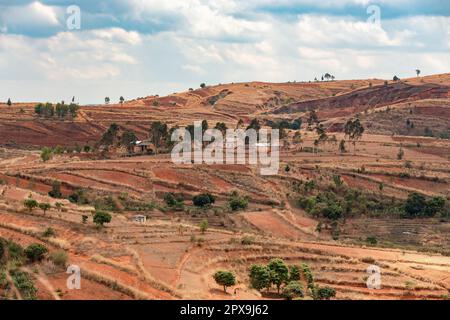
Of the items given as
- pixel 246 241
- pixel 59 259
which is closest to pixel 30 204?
pixel 246 241

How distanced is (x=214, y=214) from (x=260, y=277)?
25.7m

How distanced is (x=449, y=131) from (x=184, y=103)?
73093mm

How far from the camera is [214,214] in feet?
185

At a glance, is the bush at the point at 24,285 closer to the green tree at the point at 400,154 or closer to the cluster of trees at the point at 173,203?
the cluster of trees at the point at 173,203

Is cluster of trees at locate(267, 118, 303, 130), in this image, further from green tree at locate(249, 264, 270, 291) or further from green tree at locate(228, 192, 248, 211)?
green tree at locate(249, 264, 270, 291)

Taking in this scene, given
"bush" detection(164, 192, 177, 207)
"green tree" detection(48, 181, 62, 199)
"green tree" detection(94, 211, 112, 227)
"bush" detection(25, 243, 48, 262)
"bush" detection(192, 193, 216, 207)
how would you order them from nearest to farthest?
"bush" detection(25, 243, 48, 262) → "green tree" detection(94, 211, 112, 227) → "green tree" detection(48, 181, 62, 199) → "bush" detection(164, 192, 177, 207) → "bush" detection(192, 193, 216, 207)

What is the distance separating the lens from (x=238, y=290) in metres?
30.1

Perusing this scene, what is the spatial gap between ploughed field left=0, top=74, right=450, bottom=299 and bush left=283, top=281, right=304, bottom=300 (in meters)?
0.86

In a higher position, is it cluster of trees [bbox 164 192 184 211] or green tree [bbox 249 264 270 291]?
cluster of trees [bbox 164 192 184 211]

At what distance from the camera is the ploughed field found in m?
31.0

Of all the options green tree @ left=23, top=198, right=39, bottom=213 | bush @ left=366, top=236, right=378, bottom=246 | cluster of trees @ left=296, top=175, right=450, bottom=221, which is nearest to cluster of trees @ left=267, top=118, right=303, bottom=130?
cluster of trees @ left=296, top=175, right=450, bottom=221

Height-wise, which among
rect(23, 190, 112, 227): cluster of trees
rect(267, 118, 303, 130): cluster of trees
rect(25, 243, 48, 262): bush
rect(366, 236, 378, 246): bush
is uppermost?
rect(267, 118, 303, 130): cluster of trees
